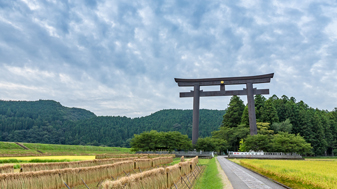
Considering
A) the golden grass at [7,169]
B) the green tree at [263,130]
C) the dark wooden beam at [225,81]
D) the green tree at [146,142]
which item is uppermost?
the dark wooden beam at [225,81]

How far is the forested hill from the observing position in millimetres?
108625

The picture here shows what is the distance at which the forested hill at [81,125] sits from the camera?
356 ft

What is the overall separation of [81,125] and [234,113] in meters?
83.1

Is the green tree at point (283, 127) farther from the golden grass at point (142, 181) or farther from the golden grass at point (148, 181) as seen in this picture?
the golden grass at point (142, 181)

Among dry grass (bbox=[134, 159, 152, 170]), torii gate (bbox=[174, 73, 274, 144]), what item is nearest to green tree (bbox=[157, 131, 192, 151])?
torii gate (bbox=[174, 73, 274, 144])

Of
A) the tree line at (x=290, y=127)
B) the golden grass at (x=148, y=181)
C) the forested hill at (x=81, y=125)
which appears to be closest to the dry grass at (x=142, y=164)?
the golden grass at (x=148, y=181)

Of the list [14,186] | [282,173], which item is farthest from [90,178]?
[282,173]

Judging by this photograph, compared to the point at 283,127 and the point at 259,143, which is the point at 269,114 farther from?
the point at 259,143

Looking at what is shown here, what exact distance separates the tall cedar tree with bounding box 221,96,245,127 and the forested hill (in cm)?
3620

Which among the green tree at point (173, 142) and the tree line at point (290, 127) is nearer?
the green tree at point (173, 142)

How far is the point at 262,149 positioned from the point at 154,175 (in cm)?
4237

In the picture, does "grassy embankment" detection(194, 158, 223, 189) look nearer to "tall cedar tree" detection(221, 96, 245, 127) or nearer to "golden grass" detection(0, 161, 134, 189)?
"golden grass" detection(0, 161, 134, 189)

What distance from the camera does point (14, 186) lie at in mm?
7746

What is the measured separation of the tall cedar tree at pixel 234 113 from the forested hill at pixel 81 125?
119 feet
